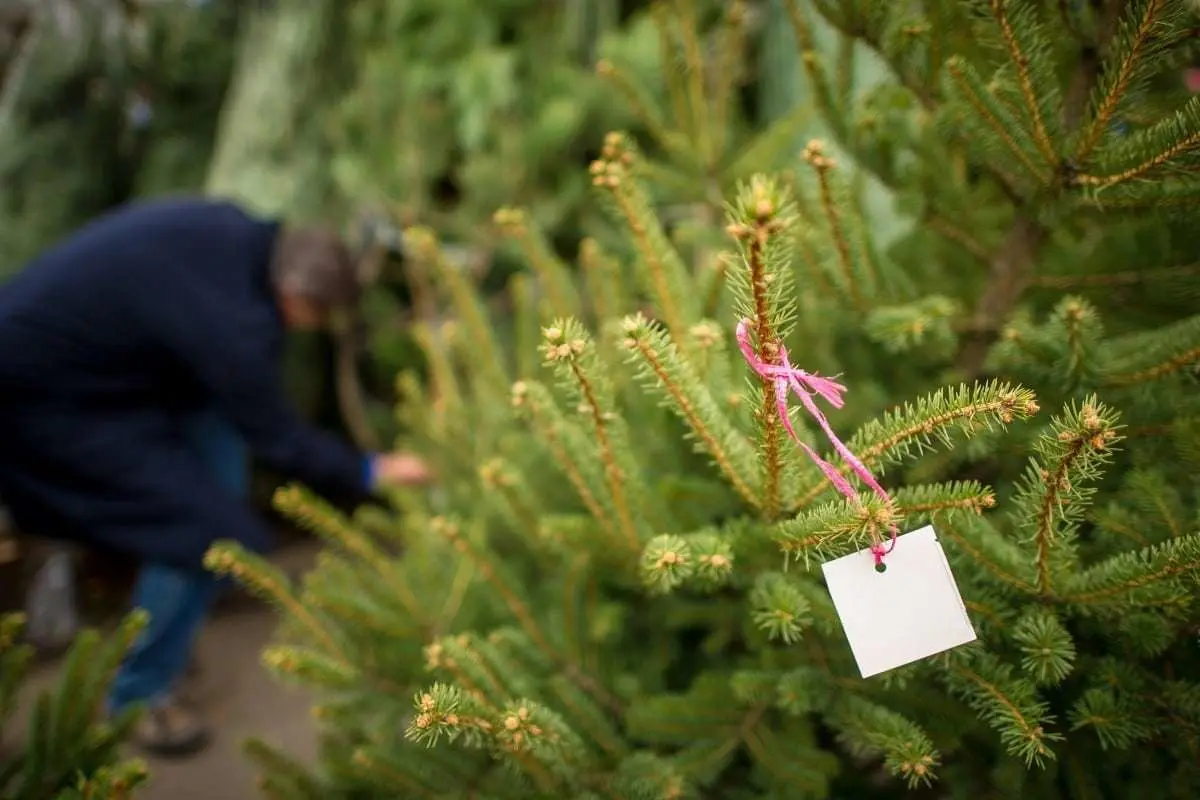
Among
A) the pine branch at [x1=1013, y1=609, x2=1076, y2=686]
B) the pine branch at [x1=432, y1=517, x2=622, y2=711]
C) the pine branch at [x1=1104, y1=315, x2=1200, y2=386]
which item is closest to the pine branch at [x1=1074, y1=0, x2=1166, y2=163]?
the pine branch at [x1=1104, y1=315, x2=1200, y2=386]

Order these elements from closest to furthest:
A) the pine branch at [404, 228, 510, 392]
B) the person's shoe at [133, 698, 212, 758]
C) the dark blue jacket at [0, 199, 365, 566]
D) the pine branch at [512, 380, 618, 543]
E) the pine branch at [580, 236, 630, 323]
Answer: the pine branch at [512, 380, 618, 543], the pine branch at [580, 236, 630, 323], the pine branch at [404, 228, 510, 392], the dark blue jacket at [0, 199, 365, 566], the person's shoe at [133, 698, 212, 758]

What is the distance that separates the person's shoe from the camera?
2.20 metres

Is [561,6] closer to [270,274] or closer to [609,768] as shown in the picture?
[270,274]

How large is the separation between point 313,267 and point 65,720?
1.19 meters

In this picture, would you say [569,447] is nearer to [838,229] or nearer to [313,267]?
[838,229]

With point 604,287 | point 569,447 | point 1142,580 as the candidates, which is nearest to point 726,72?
point 604,287

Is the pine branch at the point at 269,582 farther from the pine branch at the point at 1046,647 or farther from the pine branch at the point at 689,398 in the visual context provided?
the pine branch at the point at 1046,647

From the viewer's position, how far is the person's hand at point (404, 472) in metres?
1.98

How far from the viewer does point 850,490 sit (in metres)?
0.78

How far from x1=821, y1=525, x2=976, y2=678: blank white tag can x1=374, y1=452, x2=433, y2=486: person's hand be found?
1376mm

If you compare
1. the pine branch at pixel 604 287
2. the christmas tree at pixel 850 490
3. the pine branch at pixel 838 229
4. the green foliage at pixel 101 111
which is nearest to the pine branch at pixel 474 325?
the christmas tree at pixel 850 490

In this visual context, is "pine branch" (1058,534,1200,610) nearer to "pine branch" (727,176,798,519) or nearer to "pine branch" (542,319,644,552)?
"pine branch" (727,176,798,519)

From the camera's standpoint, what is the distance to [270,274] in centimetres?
206

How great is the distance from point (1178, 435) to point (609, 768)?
90cm
